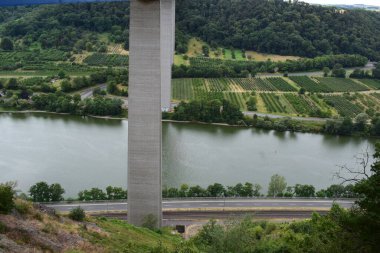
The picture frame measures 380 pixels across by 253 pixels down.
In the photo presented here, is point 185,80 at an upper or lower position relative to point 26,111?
upper

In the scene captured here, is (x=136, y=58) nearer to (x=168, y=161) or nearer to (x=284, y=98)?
(x=168, y=161)

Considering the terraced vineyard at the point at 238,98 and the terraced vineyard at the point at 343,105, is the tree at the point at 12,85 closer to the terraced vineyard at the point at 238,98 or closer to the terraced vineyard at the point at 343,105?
the terraced vineyard at the point at 238,98

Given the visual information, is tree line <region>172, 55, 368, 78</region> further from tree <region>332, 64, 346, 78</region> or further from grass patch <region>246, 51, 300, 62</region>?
grass patch <region>246, 51, 300, 62</region>

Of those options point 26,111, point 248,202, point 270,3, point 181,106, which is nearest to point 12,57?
point 26,111

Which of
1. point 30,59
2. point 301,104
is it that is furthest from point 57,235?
point 30,59

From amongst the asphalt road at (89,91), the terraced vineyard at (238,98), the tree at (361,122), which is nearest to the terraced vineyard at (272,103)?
the terraced vineyard at (238,98)
